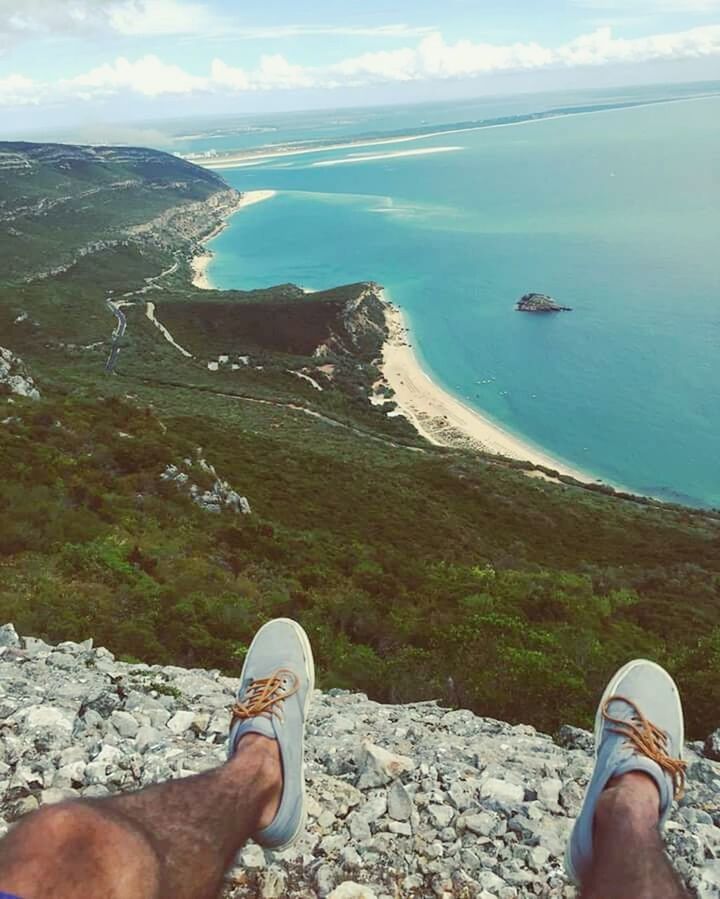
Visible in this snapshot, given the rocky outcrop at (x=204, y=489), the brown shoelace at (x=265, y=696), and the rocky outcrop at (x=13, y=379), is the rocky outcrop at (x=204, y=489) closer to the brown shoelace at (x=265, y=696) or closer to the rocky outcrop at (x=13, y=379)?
the rocky outcrop at (x=13, y=379)

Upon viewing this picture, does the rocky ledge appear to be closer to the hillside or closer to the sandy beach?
the hillside

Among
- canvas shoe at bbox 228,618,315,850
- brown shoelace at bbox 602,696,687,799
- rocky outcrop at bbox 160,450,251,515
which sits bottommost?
rocky outcrop at bbox 160,450,251,515

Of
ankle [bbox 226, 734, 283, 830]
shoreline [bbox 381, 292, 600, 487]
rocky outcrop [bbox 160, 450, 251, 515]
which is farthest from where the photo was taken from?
shoreline [bbox 381, 292, 600, 487]

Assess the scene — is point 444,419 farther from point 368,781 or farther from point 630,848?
point 630,848

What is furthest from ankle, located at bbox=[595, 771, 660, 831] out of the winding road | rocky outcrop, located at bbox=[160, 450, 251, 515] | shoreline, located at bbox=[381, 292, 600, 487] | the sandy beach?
the winding road

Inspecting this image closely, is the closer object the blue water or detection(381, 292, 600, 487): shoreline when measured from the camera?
detection(381, 292, 600, 487): shoreline

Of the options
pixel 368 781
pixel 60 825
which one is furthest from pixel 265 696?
pixel 60 825

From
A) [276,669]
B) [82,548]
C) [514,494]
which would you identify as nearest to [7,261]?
[514,494]
